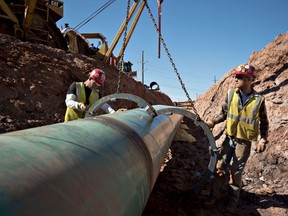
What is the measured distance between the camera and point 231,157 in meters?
4.70

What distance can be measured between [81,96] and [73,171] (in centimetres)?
357

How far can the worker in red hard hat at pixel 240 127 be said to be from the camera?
174 inches

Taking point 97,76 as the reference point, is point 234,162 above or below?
below

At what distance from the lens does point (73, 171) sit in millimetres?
1256

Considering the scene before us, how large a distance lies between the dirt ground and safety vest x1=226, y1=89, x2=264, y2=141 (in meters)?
0.97

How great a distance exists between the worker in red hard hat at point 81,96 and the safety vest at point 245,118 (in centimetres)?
188

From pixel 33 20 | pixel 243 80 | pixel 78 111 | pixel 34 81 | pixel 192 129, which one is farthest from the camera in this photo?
pixel 192 129

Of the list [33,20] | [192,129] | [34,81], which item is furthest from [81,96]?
[33,20]

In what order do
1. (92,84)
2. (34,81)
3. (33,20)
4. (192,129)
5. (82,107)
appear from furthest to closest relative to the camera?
(192,129)
(33,20)
(34,81)
(92,84)
(82,107)

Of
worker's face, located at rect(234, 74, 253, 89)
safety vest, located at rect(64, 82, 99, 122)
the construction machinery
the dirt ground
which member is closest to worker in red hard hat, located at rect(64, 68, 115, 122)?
safety vest, located at rect(64, 82, 99, 122)

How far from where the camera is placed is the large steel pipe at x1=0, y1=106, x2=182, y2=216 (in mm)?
980

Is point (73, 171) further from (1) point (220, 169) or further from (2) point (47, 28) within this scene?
(2) point (47, 28)

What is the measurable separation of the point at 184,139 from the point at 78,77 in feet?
12.6

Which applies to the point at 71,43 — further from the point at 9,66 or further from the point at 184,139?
the point at 184,139
